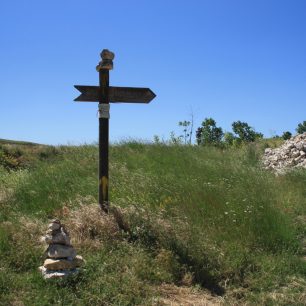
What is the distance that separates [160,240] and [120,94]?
2279 millimetres

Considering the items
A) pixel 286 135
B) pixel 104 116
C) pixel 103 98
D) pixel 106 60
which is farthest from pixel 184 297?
pixel 286 135

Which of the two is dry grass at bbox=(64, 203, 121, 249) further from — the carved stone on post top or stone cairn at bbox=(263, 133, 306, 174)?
stone cairn at bbox=(263, 133, 306, 174)

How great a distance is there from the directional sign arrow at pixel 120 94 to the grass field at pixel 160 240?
1.52 m

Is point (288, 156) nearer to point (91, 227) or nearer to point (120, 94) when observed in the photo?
point (120, 94)

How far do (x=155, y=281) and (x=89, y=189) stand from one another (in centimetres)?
327

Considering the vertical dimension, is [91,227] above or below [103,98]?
below

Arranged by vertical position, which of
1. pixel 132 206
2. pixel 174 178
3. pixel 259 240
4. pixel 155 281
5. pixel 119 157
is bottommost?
pixel 155 281

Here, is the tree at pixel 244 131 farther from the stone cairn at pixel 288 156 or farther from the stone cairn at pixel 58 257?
the stone cairn at pixel 58 257

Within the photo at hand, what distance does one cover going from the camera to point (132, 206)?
6539mm

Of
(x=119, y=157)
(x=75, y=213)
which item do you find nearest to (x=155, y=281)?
(x=75, y=213)

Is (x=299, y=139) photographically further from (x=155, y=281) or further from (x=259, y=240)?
(x=155, y=281)

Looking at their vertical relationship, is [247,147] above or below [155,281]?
above

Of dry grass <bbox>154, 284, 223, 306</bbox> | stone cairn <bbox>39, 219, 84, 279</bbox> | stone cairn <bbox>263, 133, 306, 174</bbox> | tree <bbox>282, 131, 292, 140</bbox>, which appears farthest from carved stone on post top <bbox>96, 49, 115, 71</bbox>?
tree <bbox>282, 131, 292, 140</bbox>

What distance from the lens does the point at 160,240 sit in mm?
5875
